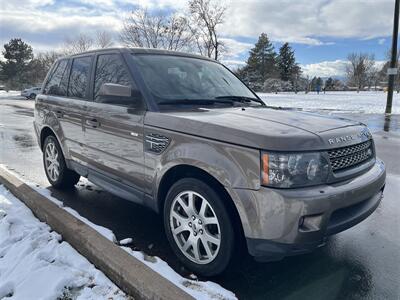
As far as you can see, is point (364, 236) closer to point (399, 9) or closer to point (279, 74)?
point (399, 9)

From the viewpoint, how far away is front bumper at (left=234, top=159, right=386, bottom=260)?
2.37 meters

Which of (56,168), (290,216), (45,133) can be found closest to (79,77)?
(45,133)

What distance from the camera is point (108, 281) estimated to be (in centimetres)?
272

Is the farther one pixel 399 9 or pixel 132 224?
pixel 399 9

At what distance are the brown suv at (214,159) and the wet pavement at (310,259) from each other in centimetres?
33

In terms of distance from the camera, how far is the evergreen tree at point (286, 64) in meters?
72.5

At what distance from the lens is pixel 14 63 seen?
224 ft

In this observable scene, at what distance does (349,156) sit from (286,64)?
7466 centimetres

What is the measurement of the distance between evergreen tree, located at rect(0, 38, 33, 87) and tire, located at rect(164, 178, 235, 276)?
73.8 m

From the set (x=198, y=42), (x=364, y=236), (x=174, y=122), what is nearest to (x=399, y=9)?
(x=364, y=236)

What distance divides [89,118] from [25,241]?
1.44 meters

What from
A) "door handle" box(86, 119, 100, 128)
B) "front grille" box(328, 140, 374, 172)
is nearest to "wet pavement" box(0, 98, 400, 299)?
"front grille" box(328, 140, 374, 172)

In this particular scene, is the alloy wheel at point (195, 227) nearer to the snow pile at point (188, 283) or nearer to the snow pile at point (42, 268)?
the snow pile at point (188, 283)

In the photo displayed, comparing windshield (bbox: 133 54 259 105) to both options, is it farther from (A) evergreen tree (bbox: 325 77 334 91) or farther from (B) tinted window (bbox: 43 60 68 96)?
(A) evergreen tree (bbox: 325 77 334 91)
